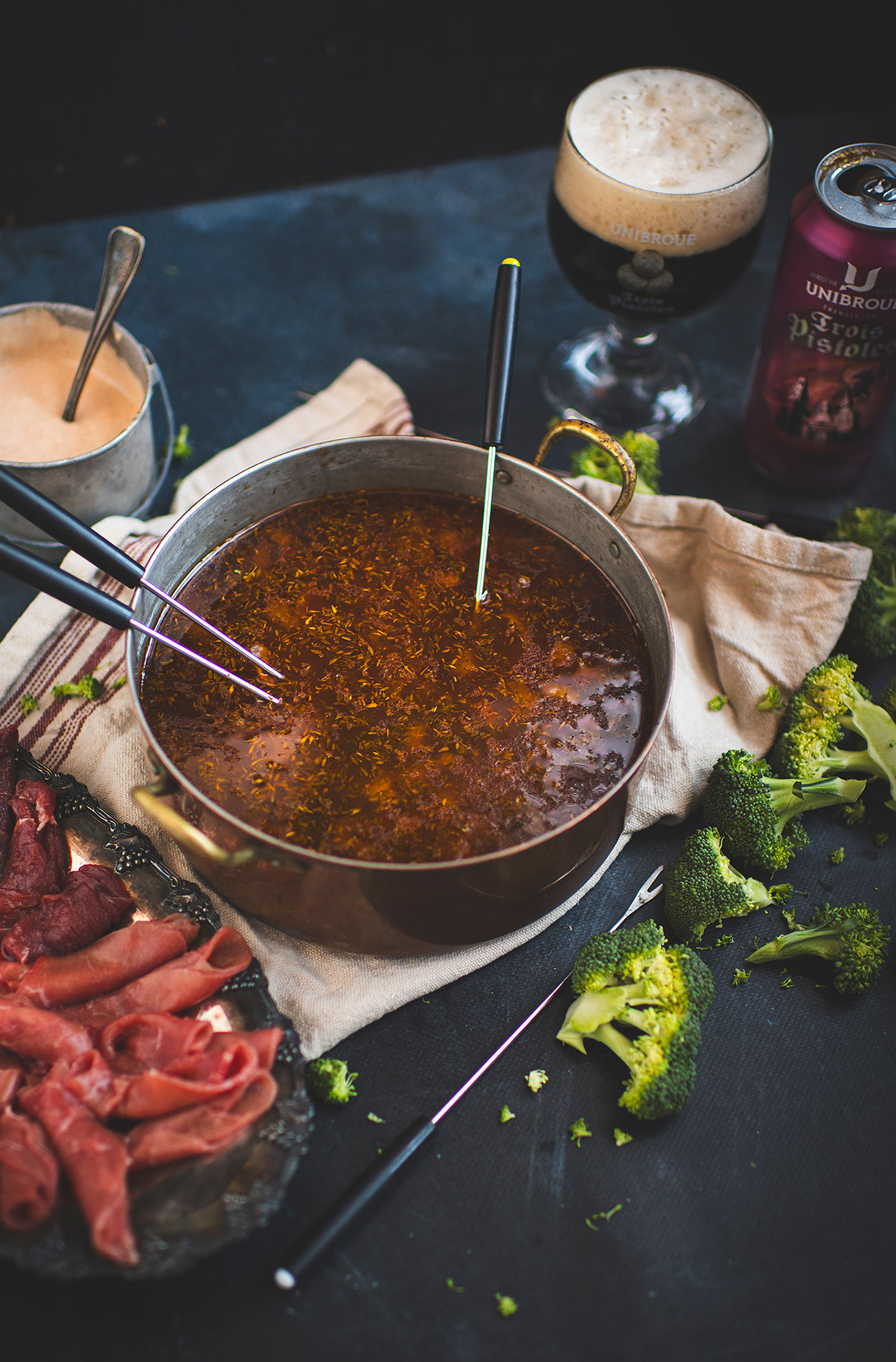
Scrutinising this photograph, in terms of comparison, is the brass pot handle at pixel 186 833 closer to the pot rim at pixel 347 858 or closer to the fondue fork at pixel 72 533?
the pot rim at pixel 347 858

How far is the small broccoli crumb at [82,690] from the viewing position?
2291mm

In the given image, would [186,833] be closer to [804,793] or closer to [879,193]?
[804,793]

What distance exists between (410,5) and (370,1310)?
330cm

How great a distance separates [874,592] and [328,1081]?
1.60 m

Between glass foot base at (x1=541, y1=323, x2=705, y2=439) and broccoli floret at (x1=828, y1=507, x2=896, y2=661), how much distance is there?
642 mm

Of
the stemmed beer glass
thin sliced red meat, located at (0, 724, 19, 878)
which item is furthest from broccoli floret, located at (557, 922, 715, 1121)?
the stemmed beer glass

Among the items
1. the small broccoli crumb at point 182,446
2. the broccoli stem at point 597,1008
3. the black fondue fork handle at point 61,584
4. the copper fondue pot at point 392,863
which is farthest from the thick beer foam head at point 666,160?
the broccoli stem at point 597,1008

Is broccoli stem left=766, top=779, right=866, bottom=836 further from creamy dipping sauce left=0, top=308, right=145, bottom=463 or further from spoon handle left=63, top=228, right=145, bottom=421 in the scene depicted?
spoon handle left=63, top=228, right=145, bottom=421

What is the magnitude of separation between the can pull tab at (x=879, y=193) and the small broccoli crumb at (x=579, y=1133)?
1.92 meters

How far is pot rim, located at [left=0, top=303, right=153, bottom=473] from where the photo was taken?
7.48 feet

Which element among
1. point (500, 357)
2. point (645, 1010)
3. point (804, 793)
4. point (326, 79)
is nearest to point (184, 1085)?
point (645, 1010)

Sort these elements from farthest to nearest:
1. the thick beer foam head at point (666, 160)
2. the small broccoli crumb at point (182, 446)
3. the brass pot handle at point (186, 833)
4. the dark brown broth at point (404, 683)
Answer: the small broccoli crumb at point (182, 446) → the thick beer foam head at point (666, 160) → the dark brown broth at point (404, 683) → the brass pot handle at point (186, 833)

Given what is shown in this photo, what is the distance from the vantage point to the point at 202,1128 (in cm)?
165

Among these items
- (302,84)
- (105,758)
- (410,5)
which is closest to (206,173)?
(302,84)
